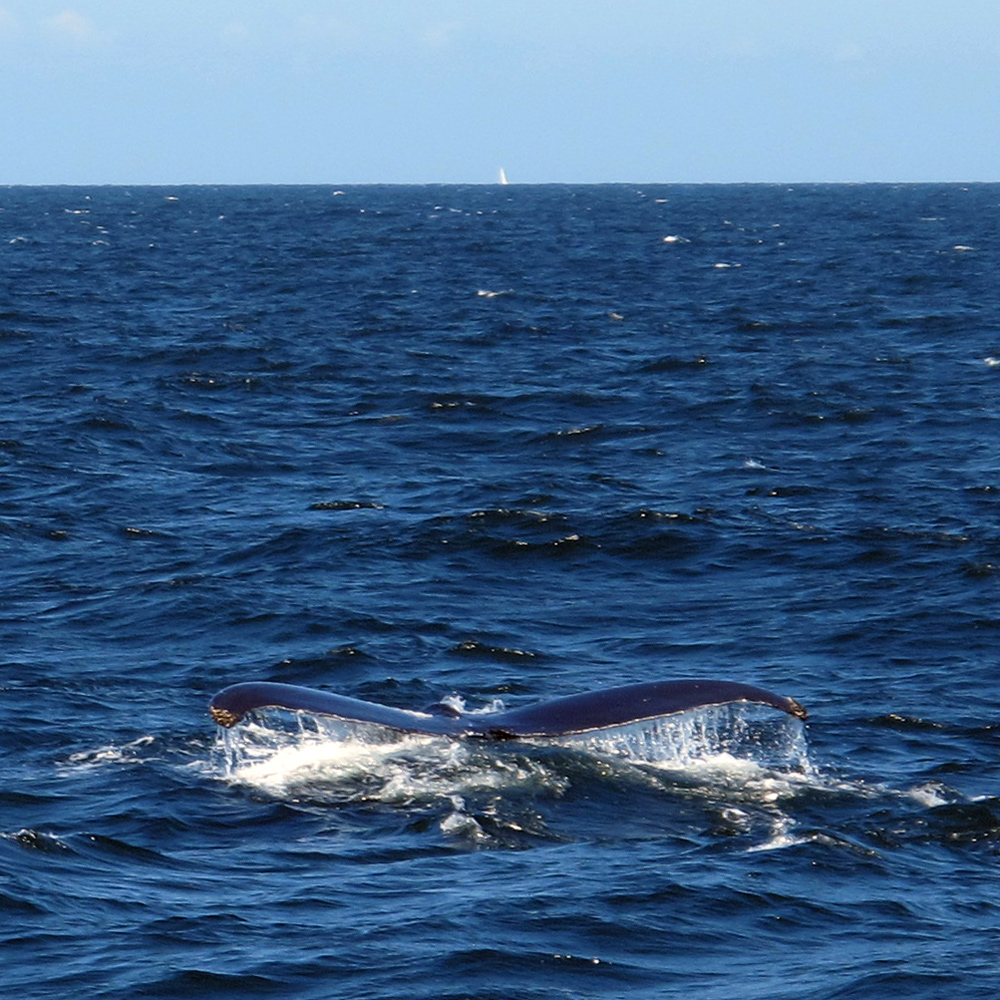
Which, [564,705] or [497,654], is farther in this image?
[497,654]

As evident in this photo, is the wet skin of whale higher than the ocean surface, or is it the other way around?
the wet skin of whale

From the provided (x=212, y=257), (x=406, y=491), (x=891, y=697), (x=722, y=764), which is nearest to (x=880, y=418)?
(x=406, y=491)

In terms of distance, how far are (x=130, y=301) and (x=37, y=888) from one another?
149ft

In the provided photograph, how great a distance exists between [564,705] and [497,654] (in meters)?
5.26

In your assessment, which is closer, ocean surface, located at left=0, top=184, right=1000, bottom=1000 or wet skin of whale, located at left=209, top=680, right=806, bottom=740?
ocean surface, located at left=0, top=184, right=1000, bottom=1000

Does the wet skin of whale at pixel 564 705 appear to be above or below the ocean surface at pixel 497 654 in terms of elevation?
above

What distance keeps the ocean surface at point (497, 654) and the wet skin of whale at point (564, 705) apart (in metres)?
0.75

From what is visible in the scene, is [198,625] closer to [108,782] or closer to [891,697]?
[108,782]

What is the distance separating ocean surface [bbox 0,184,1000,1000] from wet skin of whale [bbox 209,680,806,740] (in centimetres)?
75

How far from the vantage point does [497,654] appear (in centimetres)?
1909

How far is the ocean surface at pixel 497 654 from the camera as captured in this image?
38.7 feet

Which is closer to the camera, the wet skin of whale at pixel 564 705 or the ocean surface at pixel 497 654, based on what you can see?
the ocean surface at pixel 497 654

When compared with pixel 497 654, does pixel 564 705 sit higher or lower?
higher

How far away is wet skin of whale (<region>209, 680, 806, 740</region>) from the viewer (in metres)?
13.4
